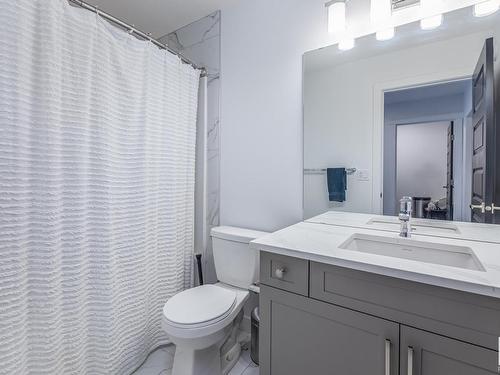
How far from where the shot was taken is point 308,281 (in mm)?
1003

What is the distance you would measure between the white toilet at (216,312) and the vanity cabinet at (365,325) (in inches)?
12.8

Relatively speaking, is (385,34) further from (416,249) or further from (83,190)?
(83,190)

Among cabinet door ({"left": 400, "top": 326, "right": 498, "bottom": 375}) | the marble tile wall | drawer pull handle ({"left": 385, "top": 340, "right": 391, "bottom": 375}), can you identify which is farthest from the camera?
the marble tile wall

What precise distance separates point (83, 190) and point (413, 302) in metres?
1.45

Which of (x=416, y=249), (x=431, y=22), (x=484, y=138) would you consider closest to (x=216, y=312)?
(x=416, y=249)

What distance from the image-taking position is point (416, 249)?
3.72ft

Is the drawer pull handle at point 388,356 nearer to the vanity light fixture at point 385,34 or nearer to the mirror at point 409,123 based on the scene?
the mirror at point 409,123

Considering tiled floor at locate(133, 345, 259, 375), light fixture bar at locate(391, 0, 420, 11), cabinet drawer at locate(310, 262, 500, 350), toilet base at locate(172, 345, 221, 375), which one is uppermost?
light fixture bar at locate(391, 0, 420, 11)

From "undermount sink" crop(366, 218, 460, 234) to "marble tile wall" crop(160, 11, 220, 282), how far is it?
116cm

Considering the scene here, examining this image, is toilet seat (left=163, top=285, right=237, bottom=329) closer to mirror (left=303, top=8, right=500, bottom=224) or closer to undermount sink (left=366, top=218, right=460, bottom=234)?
mirror (left=303, top=8, right=500, bottom=224)

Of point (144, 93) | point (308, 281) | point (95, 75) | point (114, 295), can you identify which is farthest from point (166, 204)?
point (308, 281)

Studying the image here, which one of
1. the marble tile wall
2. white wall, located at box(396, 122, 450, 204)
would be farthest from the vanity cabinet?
the marble tile wall

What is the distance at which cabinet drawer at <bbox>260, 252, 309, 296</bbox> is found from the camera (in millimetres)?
1015

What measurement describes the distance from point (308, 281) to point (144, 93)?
1404 millimetres
